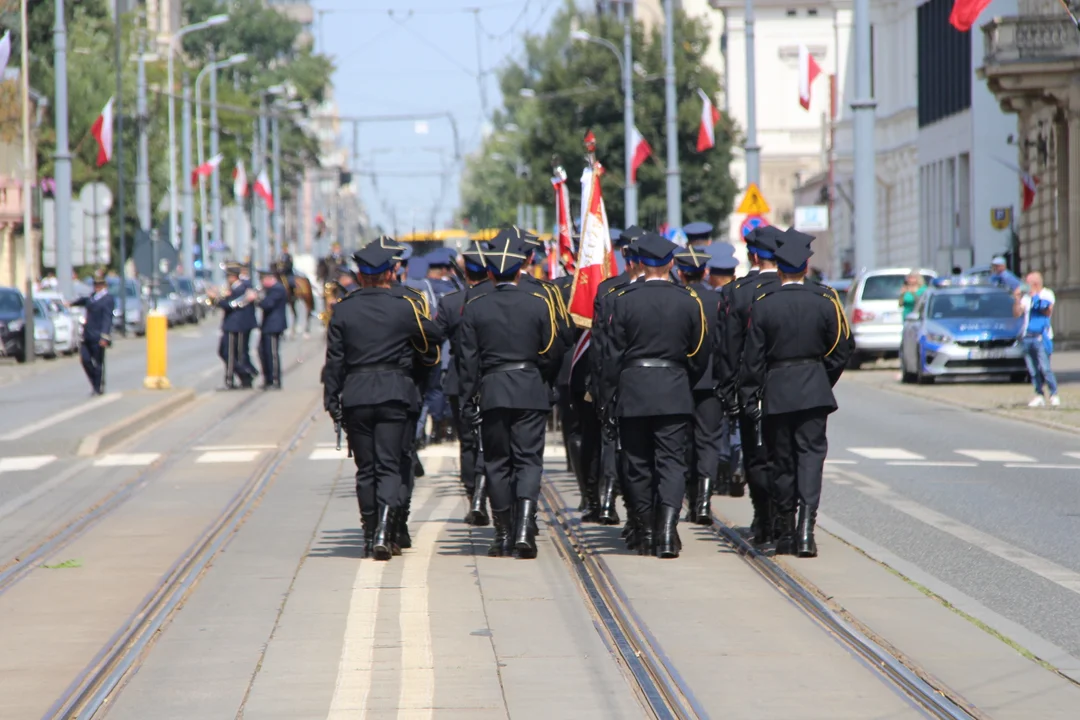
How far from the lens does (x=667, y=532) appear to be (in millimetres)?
11391

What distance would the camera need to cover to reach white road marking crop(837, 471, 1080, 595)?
35.3 ft

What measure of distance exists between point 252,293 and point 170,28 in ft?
337

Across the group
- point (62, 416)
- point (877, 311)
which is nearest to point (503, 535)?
point (62, 416)

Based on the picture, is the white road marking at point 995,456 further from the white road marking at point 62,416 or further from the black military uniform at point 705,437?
the white road marking at point 62,416

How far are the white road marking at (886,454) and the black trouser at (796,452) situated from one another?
23.1 ft

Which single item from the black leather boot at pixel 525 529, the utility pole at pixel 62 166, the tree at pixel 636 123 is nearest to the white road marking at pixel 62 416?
the black leather boot at pixel 525 529

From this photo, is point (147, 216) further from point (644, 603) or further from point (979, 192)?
point (644, 603)

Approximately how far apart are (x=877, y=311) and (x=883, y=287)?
60 centimetres

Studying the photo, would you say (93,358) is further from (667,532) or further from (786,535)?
(786,535)

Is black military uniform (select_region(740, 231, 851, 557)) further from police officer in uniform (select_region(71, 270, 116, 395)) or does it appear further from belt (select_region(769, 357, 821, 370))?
police officer in uniform (select_region(71, 270, 116, 395))

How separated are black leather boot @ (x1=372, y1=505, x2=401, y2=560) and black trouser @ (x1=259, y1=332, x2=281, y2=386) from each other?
56.7 feet

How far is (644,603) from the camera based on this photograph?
9.76m

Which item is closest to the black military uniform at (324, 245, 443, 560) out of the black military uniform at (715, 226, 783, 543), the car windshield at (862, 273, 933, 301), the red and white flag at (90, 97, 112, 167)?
the black military uniform at (715, 226, 783, 543)

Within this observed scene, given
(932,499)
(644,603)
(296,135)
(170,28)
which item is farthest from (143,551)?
(170,28)
